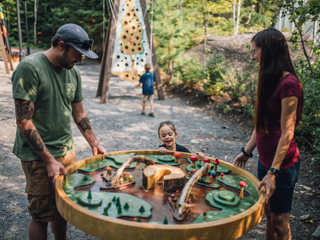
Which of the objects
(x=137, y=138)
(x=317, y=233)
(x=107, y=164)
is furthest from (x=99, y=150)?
(x=137, y=138)

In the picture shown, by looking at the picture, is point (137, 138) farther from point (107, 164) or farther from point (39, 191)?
point (39, 191)

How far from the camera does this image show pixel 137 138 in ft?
18.8

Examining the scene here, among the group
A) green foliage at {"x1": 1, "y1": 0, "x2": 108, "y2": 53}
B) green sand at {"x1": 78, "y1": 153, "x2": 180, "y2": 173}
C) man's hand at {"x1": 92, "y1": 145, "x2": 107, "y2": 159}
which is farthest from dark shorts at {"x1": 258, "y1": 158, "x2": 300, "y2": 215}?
green foliage at {"x1": 1, "y1": 0, "x2": 108, "y2": 53}

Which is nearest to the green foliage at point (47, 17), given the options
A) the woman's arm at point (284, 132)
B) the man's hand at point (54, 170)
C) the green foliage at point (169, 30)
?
the green foliage at point (169, 30)

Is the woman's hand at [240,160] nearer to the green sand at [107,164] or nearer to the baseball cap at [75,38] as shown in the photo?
the green sand at [107,164]

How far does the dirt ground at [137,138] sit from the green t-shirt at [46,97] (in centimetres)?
127

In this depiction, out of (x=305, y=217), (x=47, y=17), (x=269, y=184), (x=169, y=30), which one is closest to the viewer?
(x=269, y=184)

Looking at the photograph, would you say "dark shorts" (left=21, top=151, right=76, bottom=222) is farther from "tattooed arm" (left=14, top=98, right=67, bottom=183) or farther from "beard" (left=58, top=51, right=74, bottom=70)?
"beard" (left=58, top=51, right=74, bottom=70)

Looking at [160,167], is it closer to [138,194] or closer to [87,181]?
[138,194]

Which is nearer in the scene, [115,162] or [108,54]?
[115,162]

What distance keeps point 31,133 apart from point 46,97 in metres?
0.28

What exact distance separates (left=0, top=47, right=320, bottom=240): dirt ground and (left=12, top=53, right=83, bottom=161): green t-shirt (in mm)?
1268

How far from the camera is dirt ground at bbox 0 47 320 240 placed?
3.00m

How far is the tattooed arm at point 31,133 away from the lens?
1.74m
